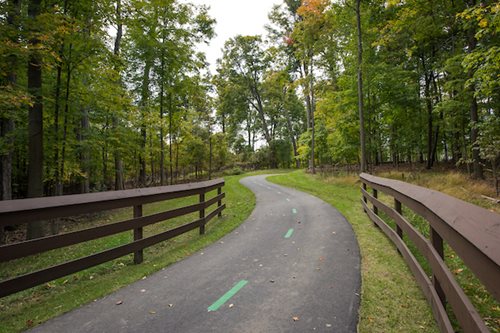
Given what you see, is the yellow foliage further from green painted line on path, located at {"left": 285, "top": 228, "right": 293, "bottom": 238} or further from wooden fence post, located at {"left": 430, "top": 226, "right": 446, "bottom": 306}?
wooden fence post, located at {"left": 430, "top": 226, "right": 446, "bottom": 306}

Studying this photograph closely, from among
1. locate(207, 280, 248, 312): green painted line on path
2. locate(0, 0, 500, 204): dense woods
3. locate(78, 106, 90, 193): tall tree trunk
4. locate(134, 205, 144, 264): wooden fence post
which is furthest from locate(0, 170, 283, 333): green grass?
locate(78, 106, 90, 193): tall tree trunk

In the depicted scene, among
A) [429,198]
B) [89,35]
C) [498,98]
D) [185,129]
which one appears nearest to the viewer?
[429,198]

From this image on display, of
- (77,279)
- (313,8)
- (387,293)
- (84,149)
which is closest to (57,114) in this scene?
(84,149)

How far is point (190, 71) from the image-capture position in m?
17.4

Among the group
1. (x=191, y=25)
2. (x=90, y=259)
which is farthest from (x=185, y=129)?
(x=90, y=259)

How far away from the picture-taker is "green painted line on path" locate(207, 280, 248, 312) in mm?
3475

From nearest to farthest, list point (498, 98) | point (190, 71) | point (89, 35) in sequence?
1. point (89, 35)
2. point (498, 98)
3. point (190, 71)

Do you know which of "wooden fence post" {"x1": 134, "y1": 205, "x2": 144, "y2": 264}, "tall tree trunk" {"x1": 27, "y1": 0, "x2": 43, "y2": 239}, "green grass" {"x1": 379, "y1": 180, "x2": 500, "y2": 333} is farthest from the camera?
"tall tree trunk" {"x1": 27, "y1": 0, "x2": 43, "y2": 239}

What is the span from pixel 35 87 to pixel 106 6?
3835 mm

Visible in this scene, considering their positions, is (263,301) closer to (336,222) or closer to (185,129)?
(336,222)

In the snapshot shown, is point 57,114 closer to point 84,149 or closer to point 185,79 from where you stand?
point 84,149

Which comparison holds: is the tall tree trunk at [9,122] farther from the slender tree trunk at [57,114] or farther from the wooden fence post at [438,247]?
Result: the wooden fence post at [438,247]

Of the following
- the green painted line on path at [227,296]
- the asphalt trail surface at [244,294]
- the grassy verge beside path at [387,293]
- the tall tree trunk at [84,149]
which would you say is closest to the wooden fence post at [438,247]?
the grassy verge beside path at [387,293]

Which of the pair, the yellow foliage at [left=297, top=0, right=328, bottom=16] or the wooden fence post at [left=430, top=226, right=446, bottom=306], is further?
the yellow foliage at [left=297, top=0, right=328, bottom=16]
